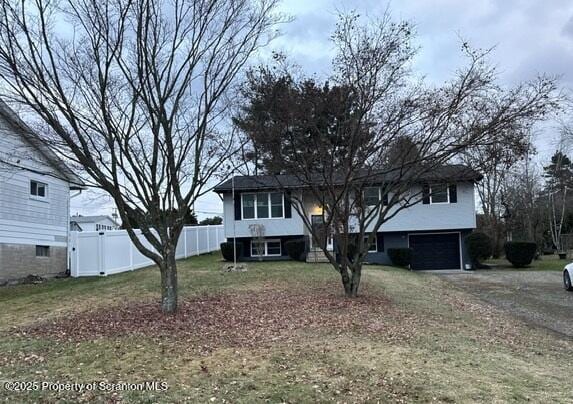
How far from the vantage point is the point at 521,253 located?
2773cm

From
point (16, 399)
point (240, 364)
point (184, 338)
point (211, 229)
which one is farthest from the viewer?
point (211, 229)

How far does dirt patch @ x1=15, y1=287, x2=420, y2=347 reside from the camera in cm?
813

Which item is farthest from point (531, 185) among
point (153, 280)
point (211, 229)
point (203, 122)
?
point (203, 122)

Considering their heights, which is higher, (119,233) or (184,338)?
(119,233)

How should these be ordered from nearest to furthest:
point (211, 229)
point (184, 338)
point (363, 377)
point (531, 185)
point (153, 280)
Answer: point (363, 377), point (184, 338), point (153, 280), point (211, 229), point (531, 185)

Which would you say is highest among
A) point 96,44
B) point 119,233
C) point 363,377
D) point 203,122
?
point 96,44

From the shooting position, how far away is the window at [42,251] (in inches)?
807

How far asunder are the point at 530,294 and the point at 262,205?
1585 cm

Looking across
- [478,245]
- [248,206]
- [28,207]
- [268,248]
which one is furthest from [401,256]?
[28,207]

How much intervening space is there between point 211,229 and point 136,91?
2702cm

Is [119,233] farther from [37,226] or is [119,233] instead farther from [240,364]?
[240,364]

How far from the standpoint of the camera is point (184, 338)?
7.86 m

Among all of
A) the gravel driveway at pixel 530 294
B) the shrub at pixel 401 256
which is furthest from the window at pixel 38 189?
the shrub at pixel 401 256

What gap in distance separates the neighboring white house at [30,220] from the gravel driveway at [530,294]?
13.7 meters
